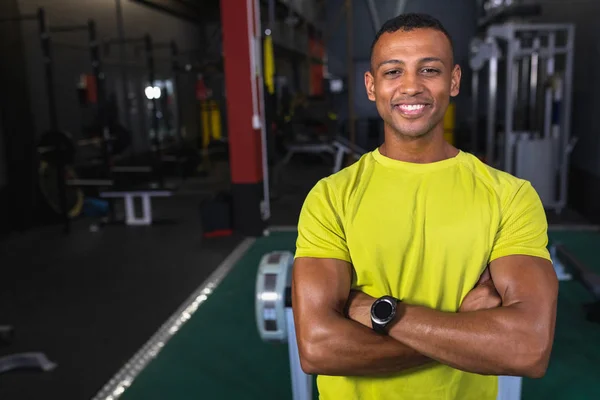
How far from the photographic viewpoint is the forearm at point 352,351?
2.85 ft

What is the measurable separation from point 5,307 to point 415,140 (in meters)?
2.96

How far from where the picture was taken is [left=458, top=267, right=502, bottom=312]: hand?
2.87 feet

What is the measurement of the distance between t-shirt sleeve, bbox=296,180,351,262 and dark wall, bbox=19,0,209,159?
4.91m

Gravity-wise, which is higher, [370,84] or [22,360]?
[370,84]

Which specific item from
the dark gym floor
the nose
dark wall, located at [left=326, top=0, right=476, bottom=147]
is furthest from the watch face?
dark wall, located at [left=326, top=0, right=476, bottom=147]

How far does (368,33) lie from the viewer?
864 centimetres

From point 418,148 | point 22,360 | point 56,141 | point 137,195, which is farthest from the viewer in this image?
point 137,195

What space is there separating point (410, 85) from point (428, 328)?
381 mm

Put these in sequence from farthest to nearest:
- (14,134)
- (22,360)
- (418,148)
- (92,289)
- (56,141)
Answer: (14,134) → (56,141) → (92,289) → (22,360) → (418,148)

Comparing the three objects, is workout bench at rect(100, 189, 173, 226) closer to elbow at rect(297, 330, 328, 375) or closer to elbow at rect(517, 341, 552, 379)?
elbow at rect(297, 330, 328, 375)

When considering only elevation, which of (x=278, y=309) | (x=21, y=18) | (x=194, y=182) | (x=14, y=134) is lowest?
(x=194, y=182)

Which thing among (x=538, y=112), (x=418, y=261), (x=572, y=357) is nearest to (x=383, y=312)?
(x=418, y=261)

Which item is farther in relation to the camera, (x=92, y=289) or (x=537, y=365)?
(x=92, y=289)

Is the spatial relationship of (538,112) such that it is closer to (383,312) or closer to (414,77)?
(414,77)
